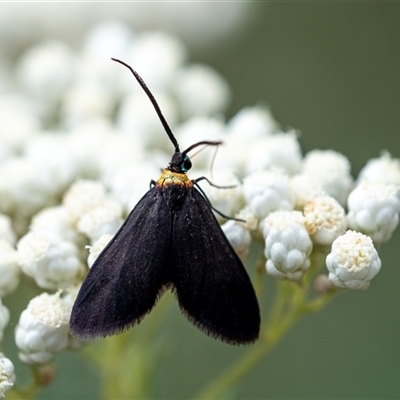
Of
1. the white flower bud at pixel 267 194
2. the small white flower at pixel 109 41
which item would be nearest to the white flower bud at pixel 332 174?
the white flower bud at pixel 267 194

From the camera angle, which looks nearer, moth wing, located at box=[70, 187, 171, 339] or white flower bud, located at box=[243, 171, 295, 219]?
moth wing, located at box=[70, 187, 171, 339]

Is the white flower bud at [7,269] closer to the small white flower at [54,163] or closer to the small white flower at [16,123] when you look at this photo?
the small white flower at [54,163]

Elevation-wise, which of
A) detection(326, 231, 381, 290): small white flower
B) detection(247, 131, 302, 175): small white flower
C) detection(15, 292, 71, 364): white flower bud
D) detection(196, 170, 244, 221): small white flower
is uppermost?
detection(247, 131, 302, 175): small white flower


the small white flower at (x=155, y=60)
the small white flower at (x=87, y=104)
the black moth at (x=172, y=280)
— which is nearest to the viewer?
the black moth at (x=172, y=280)

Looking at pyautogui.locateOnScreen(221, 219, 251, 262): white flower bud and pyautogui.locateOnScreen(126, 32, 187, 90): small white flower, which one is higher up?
pyautogui.locateOnScreen(126, 32, 187, 90): small white flower

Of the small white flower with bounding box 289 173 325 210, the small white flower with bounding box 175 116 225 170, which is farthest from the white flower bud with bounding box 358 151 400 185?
the small white flower with bounding box 175 116 225 170

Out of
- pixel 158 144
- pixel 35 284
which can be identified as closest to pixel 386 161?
pixel 158 144

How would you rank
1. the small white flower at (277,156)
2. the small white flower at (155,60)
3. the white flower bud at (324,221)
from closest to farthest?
the white flower bud at (324,221) → the small white flower at (277,156) → the small white flower at (155,60)

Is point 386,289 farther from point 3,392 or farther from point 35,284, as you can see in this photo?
point 3,392

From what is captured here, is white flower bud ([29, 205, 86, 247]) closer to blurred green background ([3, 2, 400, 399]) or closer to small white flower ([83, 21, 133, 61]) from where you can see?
blurred green background ([3, 2, 400, 399])
